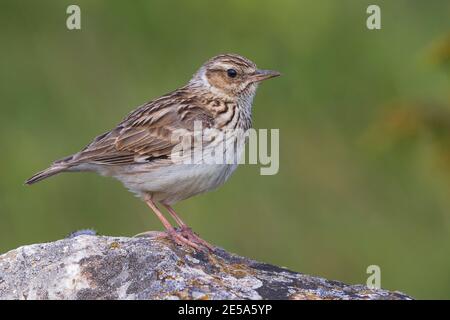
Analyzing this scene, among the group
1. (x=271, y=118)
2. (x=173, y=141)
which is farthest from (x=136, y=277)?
(x=271, y=118)

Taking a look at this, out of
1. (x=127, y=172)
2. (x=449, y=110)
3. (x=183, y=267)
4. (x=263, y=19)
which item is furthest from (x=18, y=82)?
(x=183, y=267)

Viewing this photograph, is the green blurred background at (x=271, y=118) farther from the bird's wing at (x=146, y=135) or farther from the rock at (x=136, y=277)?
the rock at (x=136, y=277)

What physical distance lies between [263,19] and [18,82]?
133 inches

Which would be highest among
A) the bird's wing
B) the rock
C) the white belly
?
the bird's wing

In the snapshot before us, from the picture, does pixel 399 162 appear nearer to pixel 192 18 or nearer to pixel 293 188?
pixel 293 188

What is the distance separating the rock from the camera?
7168 millimetres

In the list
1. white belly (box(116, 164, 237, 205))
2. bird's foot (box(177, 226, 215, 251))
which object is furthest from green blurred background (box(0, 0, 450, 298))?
bird's foot (box(177, 226, 215, 251))

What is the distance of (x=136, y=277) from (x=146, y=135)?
2467 mm

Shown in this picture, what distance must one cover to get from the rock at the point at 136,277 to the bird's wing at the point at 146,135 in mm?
1586

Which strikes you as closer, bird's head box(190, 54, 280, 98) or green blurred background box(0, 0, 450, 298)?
bird's head box(190, 54, 280, 98)

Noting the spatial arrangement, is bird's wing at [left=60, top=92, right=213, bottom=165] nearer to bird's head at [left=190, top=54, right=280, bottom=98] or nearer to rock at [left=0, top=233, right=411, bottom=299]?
bird's head at [left=190, top=54, right=280, bottom=98]

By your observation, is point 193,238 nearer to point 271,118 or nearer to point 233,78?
point 233,78

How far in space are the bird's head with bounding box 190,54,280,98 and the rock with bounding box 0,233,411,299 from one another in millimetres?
2473

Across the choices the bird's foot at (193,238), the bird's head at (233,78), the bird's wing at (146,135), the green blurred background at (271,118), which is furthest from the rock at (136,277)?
the green blurred background at (271,118)
